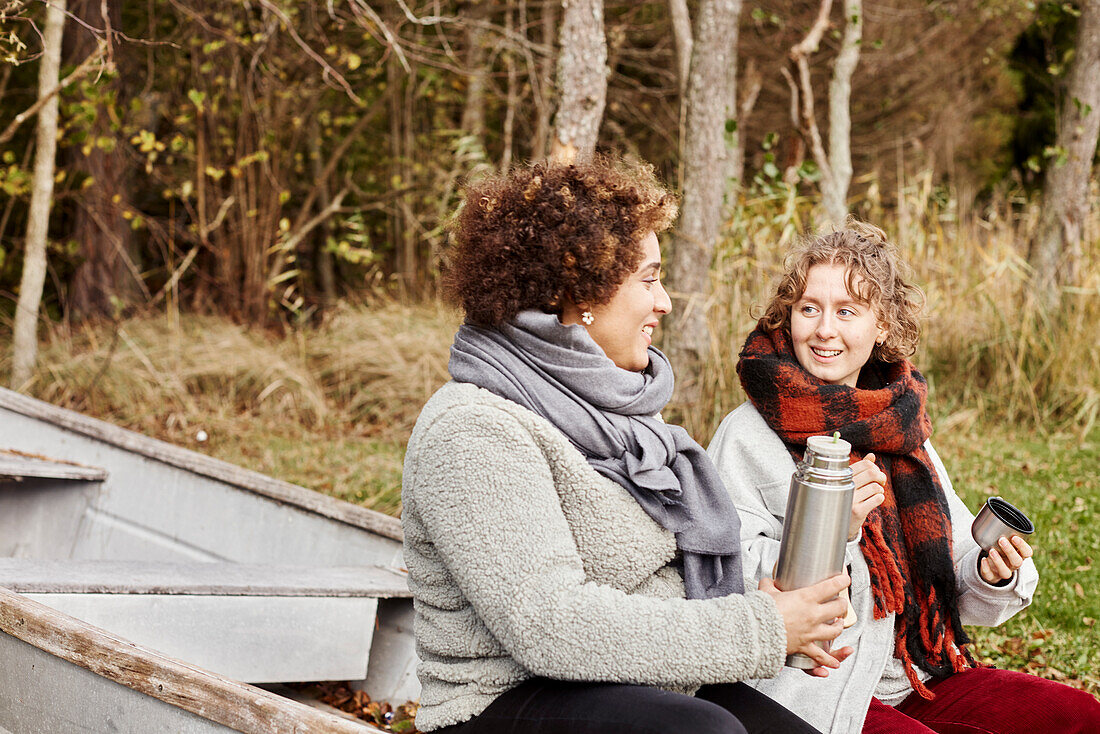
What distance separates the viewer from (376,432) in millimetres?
6859

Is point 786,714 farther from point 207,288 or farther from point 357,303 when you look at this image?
point 207,288

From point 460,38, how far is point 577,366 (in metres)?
9.65

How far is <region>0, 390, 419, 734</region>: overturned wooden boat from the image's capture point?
212cm

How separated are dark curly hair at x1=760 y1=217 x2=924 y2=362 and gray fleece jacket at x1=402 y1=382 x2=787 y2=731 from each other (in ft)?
2.93

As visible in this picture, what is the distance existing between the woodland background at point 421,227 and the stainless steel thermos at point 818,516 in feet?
3.23

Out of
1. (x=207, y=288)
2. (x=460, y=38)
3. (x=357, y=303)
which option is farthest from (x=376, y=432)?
(x=460, y=38)

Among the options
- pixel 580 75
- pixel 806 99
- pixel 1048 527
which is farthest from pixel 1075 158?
pixel 580 75

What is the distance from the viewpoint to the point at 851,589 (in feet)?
7.56

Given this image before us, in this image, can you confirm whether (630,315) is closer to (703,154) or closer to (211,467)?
(211,467)

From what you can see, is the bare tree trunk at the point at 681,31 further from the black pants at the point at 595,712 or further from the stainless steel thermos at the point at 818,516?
the black pants at the point at 595,712

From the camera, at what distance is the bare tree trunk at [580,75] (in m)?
5.05

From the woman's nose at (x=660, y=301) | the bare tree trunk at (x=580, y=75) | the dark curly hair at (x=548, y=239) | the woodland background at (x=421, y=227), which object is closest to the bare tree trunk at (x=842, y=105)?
the woodland background at (x=421, y=227)

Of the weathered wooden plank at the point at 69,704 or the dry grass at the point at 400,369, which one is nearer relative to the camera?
the weathered wooden plank at the point at 69,704

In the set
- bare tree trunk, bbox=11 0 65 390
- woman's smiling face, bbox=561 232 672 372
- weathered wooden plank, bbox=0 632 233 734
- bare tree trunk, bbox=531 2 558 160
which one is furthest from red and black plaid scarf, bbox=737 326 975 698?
bare tree trunk, bbox=531 2 558 160
